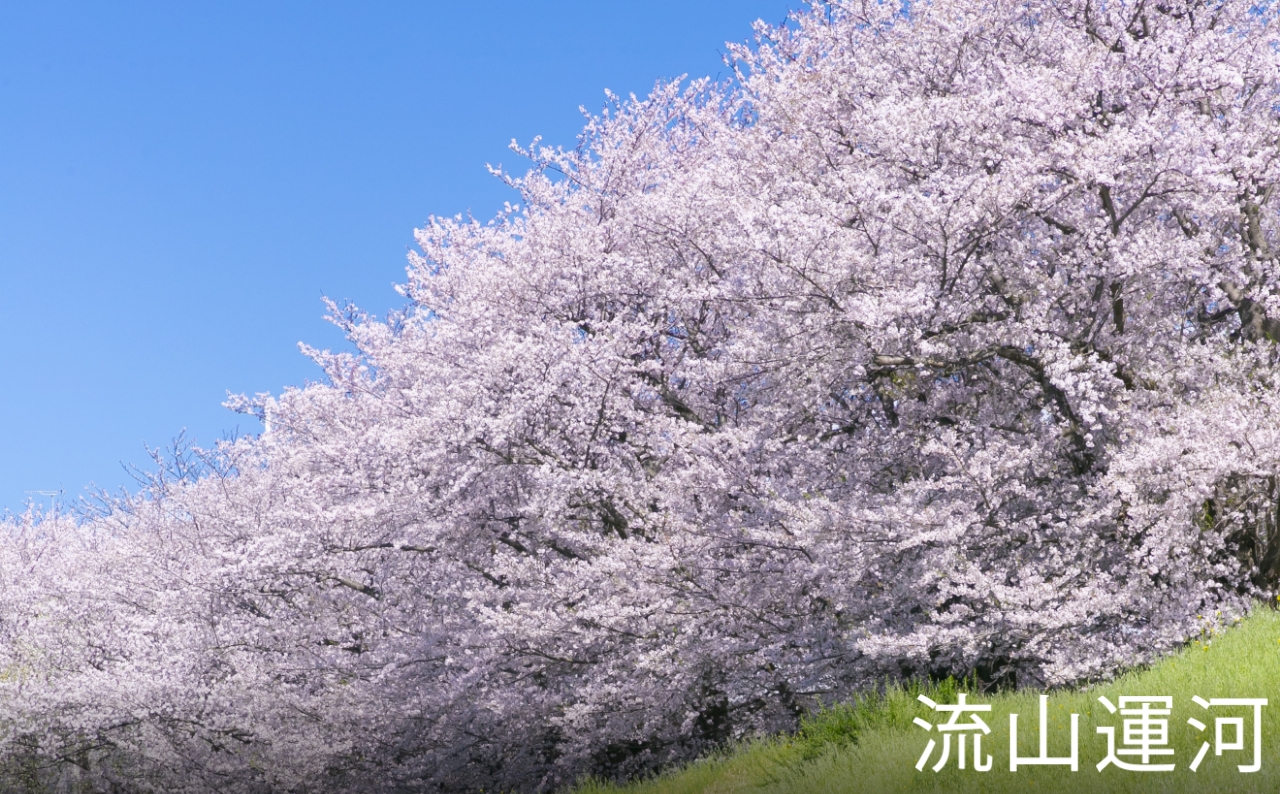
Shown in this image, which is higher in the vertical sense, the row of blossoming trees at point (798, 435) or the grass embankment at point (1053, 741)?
the row of blossoming trees at point (798, 435)

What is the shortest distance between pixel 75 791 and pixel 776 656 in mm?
16888

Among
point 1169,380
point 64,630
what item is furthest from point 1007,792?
point 64,630

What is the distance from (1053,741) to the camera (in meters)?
8.75

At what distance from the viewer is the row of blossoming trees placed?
12.2 meters

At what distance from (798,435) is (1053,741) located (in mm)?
5968

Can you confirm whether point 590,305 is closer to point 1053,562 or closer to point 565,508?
point 565,508

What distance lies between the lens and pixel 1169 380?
13.3m

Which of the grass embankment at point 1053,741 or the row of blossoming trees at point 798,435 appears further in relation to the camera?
the row of blossoming trees at point 798,435

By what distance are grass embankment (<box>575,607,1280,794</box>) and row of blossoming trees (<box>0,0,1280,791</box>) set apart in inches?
47.8

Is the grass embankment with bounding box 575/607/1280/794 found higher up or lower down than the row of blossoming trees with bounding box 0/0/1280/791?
lower down

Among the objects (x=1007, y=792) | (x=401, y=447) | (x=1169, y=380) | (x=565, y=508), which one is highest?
(x=401, y=447)

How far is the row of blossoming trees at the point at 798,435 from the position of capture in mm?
12172

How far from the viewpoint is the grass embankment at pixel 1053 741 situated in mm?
7734

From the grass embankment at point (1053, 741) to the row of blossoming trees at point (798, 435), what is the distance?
3.98 ft
